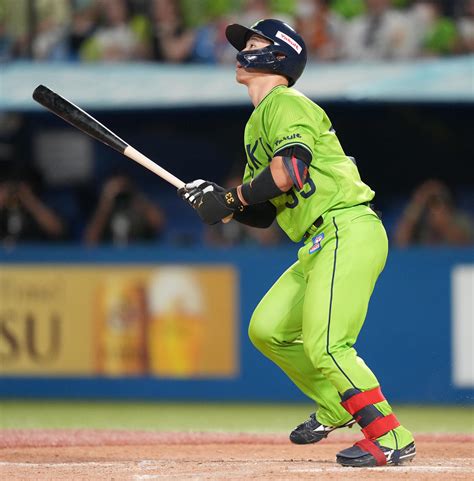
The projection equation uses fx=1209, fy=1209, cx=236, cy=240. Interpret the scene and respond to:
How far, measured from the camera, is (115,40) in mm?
12312

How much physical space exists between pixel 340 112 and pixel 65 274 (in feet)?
12.7

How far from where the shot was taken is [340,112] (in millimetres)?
12961

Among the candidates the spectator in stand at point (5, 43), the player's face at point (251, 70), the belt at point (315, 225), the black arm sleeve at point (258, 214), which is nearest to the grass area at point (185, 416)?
the black arm sleeve at point (258, 214)

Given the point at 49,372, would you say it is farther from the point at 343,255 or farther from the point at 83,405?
the point at 343,255

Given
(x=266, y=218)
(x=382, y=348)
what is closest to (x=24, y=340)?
(x=382, y=348)

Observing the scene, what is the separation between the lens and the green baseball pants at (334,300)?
5.75 meters

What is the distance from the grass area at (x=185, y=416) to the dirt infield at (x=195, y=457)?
33.5 inches

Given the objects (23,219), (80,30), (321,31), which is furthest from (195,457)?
(80,30)

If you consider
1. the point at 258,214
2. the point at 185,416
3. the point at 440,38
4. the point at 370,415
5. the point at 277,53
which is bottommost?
the point at 185,416

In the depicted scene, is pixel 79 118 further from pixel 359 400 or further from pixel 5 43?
pixel 5 43

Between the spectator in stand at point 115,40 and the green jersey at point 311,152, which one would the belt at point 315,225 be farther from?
the spectator in stand at point 115,40

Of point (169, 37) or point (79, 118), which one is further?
point (169, 37)

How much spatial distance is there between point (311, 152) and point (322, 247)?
1.62 ft

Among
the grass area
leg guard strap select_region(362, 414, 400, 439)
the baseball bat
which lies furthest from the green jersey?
the grass area
